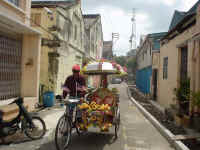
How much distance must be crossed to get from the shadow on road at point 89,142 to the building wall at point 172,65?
415cm

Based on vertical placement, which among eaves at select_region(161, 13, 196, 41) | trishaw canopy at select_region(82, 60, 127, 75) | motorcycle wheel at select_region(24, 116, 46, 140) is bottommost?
motorcycle wheel at select_region(24, 116, 46, 140)

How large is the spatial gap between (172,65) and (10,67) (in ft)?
26.8

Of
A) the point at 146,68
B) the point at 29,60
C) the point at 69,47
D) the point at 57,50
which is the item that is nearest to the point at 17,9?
the point at 29,60

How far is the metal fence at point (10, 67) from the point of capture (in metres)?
7.43

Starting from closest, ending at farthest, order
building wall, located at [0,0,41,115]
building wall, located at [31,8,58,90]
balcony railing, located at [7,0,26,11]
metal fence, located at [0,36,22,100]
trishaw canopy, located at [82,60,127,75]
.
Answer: trishaw canopy, located at [82,60,127,75] < metal fence, located at [0,36,22,100] < balcony railing, located at [7,0,26,11] < building wall, located at [0,0,41,115] < building wall, located at [31,8,58,90]

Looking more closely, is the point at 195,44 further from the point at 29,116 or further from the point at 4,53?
the point at 4,53

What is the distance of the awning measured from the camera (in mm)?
6334

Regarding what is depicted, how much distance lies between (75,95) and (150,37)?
14837mm

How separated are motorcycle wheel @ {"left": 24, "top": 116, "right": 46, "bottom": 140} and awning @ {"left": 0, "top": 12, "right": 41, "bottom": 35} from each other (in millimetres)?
3811

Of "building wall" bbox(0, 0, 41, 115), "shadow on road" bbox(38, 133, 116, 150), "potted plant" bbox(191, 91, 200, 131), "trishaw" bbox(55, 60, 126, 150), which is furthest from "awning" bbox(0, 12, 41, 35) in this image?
"potted plant" bbox(191, 91, 200, 131)

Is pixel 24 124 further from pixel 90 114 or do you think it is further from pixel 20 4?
pixel 20 4

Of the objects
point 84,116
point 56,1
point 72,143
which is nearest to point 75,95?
point 84,116

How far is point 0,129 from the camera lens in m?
4.38

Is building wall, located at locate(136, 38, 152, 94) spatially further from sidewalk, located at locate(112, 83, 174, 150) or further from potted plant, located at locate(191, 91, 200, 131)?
potted plant, located at locate(191, 91, 200, 131)
